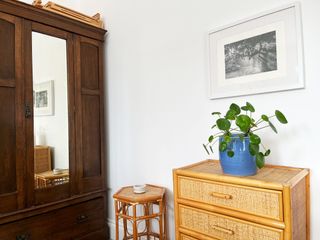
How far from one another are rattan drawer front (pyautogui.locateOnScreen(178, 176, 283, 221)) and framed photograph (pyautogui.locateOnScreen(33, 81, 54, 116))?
1.19 metres

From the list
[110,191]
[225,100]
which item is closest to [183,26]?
[225,100]

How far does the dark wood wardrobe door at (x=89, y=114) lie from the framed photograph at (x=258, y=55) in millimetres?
1098

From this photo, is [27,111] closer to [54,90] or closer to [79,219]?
[54,90]

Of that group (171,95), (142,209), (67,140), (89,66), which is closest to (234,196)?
(171,95)

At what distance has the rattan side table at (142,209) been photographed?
1.67 m

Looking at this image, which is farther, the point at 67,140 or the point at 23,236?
the point at 67,140

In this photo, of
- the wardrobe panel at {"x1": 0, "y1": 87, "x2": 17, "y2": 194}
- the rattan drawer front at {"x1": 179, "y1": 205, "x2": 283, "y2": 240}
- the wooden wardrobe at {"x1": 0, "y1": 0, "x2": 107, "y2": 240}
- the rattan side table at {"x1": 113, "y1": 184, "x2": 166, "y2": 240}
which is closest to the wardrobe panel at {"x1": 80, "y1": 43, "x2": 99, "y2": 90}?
the wooden wardrobe at {"x1": 0, "y1": 0, "x2": 107, "y2": 240}

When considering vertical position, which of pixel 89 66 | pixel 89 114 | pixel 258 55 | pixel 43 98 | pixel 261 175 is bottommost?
pixel 261 175

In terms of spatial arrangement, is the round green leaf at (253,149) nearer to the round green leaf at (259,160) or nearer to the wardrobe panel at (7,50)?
the round green leaf at (259,160)

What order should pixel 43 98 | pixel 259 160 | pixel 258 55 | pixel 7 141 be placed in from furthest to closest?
pixel 43 98, pixel 7 141, pixel 258 55, pixel 259 160

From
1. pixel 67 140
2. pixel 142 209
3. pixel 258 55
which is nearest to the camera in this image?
pixel 258 55

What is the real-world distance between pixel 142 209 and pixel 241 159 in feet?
4.05

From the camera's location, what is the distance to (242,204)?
115cm

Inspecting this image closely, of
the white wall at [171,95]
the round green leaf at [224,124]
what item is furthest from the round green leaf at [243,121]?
the white wall at [171,95]
